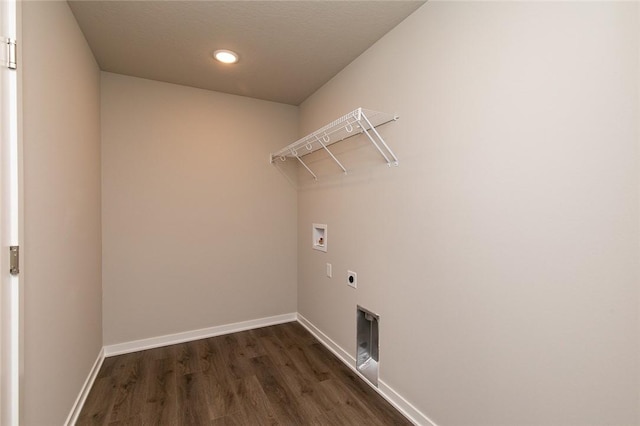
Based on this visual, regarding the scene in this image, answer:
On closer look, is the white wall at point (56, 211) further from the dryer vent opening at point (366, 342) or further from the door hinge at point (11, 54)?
the dryer vent opening at point (366, 342)

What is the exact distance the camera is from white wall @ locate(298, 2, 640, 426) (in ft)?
3.27

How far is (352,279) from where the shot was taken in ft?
7.80

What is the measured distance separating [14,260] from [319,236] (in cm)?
219

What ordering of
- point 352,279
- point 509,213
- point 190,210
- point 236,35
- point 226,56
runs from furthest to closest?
1. point 190,210
2. point 352,279
3. point 226,56
4. point 236,35
5. point 509,213

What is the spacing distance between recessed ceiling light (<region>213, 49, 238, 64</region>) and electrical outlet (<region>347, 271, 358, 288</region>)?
1912 millimetres

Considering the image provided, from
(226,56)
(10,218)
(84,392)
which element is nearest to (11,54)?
(10,218)

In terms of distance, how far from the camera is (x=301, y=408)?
6.32 ft

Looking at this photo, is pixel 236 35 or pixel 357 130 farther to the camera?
pixel 357 130

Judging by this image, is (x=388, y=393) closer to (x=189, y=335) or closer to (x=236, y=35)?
(x=189, y=335)

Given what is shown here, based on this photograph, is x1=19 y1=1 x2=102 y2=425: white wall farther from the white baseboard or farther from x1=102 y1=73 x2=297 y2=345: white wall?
the white baseboard

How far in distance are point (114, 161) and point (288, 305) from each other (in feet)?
7.26

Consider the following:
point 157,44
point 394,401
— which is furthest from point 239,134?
point 394,401

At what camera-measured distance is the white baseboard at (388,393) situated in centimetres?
176

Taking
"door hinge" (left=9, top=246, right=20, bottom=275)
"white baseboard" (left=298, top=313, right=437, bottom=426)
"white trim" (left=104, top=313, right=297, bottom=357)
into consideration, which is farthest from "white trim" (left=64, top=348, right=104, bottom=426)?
"white baseboard" (left=298, top=313, right=437, bottom=426)
